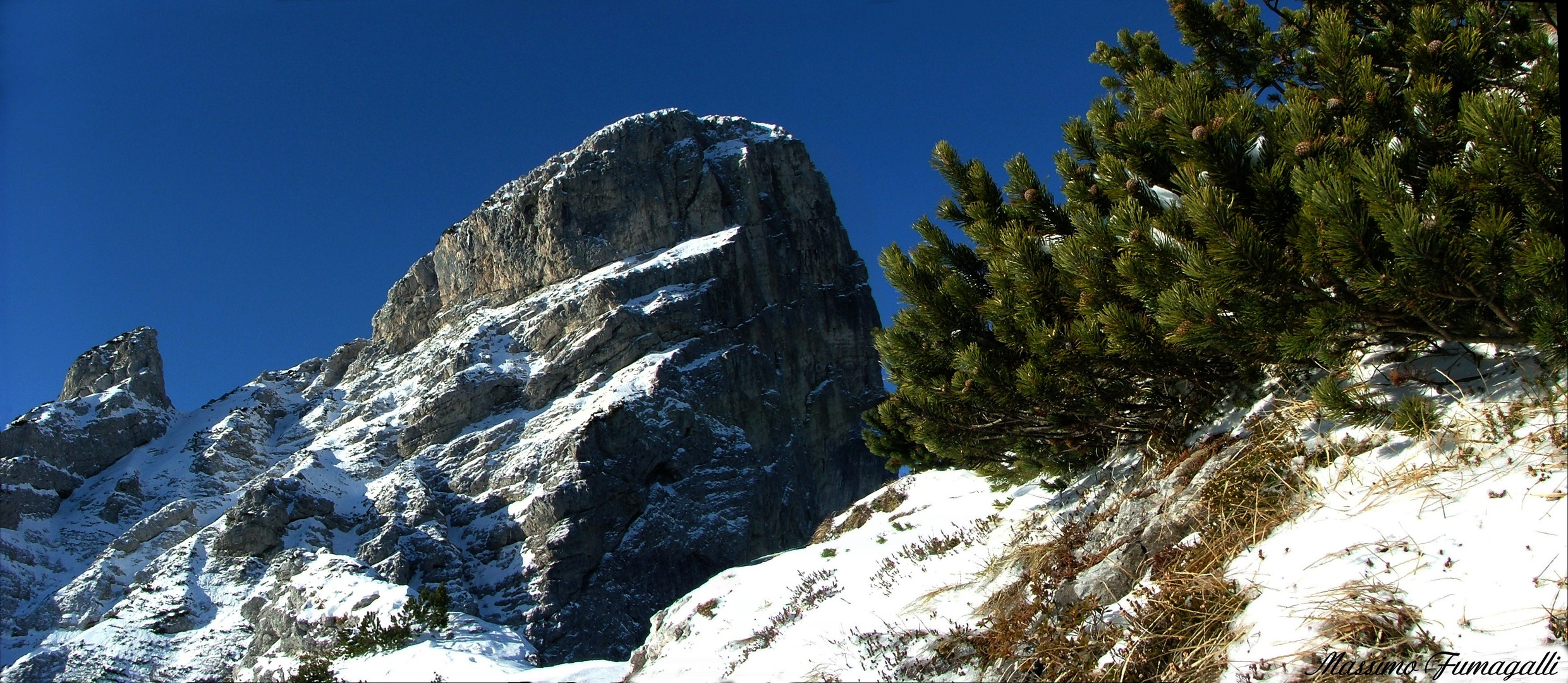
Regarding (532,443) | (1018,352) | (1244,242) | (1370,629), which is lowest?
(1370,629)

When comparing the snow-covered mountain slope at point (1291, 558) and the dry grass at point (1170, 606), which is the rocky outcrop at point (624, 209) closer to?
the snow-covered mountain slope at point (1291, 558)

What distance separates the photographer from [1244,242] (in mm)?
4805

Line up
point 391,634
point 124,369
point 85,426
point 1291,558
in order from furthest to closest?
point 124,369 < point 85,426 < point 391,634 < point 1291,558

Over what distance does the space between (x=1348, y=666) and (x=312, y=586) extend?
62.7 m

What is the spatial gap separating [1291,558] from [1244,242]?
5.67 feet

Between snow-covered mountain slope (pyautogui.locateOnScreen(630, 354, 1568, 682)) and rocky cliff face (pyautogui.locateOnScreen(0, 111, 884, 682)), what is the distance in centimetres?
4213

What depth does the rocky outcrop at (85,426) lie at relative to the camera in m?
87.8

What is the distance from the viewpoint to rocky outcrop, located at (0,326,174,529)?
288 ft

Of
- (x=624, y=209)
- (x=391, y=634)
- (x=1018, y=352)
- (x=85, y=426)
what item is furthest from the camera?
(x=624, y=209)

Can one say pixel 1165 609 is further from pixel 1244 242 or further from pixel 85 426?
pixel 85 426

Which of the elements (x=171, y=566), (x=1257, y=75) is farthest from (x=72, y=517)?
(x=1257, y=75)

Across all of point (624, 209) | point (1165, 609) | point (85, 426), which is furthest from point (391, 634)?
point (85, 426)

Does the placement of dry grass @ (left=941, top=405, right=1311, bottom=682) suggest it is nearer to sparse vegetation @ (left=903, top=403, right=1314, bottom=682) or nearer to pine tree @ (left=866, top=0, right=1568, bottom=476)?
sparse vegetation @ (left=903, top=403, right=1314, bottom=682)

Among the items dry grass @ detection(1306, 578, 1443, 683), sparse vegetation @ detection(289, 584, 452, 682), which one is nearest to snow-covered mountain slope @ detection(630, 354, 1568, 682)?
dry grass @ detection(1306, 578, 1443, 683)
